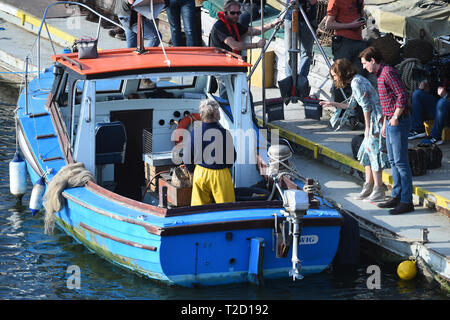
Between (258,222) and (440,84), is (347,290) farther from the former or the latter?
(440,84)

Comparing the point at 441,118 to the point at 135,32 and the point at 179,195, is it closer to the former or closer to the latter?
the point at 179,195

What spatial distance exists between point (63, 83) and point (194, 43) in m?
3.63

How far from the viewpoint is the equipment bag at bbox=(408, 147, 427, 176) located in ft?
32.1

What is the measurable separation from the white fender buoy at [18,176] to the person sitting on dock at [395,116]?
424 centimetres

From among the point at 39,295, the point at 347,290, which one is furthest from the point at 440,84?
the point at 39,295

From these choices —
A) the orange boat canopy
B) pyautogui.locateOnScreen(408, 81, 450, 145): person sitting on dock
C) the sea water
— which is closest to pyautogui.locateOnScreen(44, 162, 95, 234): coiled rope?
the sea water

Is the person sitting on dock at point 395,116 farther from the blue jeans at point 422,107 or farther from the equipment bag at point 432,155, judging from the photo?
the blue jeans at point 422,107

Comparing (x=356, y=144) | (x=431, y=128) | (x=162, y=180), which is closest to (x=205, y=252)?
(x=162, y=180)

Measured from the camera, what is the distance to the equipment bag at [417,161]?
9.78m

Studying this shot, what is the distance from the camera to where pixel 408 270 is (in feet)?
27.5

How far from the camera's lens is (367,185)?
9.59m

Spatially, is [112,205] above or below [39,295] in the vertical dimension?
above

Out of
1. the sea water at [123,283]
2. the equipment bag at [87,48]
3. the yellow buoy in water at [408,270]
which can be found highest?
the equipment bag at [87,48]

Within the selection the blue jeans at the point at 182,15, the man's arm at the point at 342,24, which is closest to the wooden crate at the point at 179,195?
the man's arm at the point at 342,24
